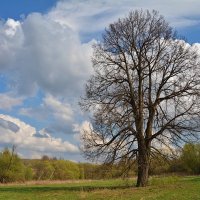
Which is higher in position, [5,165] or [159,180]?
[5,165]

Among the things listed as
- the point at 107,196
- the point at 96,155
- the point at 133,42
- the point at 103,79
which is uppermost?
the point at 133,42

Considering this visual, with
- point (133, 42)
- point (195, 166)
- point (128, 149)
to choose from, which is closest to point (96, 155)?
point (128, 149)

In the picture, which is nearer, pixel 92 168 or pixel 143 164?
pixel 143 164

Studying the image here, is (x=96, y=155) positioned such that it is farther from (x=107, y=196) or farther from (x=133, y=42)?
(x=133, y=42)

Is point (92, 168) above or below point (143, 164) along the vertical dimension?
above

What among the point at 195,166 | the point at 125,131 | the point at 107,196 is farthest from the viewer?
the point at 195,166

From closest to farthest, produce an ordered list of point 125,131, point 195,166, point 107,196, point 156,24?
point 107,196 → point 125,131 → point 156,24 → point 195,166

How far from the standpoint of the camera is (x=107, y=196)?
3117cm

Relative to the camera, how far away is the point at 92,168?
157ft

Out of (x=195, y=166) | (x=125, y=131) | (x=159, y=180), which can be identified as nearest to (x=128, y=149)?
(x=125, y=131)

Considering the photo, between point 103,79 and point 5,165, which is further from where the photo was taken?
point 5,165

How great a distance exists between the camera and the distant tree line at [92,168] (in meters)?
39.0

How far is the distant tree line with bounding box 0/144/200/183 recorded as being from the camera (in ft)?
128

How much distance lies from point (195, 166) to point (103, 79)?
4391cm
